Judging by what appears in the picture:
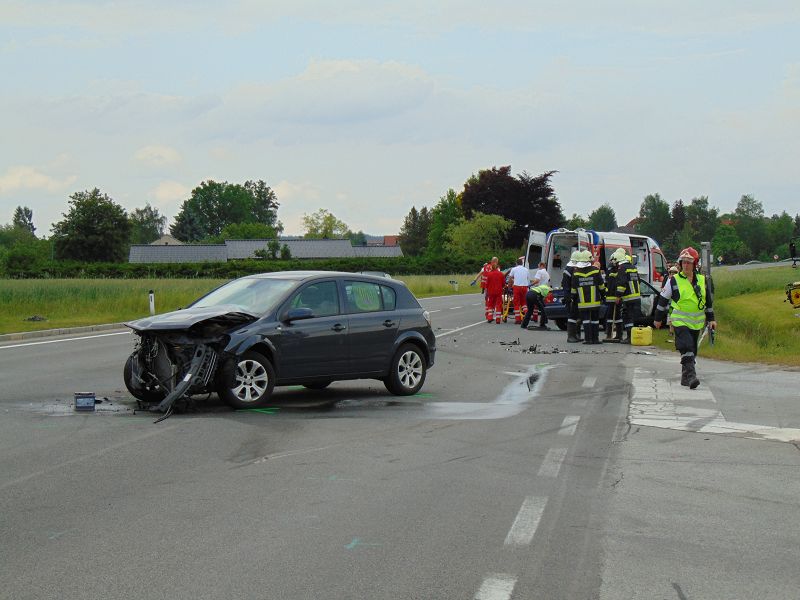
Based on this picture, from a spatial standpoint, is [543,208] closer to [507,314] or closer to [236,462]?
[507,314]

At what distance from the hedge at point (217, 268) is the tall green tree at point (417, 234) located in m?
74.2

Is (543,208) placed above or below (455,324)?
above

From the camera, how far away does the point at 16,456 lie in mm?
8469

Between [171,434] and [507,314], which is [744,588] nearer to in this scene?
[171,434]

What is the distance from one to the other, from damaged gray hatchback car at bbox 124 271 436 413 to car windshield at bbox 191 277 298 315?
0.01 m

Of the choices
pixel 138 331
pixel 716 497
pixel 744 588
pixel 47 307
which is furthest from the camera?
pixel 47 307

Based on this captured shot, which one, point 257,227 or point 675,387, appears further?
point 257,227

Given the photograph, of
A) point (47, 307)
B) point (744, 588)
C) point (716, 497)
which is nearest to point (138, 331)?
point (716, 497)

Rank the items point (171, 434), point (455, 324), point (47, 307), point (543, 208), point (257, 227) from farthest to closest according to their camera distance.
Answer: point (257, 227) → point (543, 208) → point (47, 307) → point (455, 324) → point (171, 434)

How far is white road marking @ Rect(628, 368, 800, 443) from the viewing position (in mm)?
10125

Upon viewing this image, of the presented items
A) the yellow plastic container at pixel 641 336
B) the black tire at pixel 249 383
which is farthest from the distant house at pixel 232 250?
the black tire at pixel 249 383

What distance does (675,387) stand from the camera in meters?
13.9

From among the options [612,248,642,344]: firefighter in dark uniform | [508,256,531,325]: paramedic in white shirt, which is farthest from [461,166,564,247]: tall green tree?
[612,248,642,344]: firefighter in dark uniform

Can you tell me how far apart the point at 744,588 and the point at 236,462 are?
4487 millimetres
